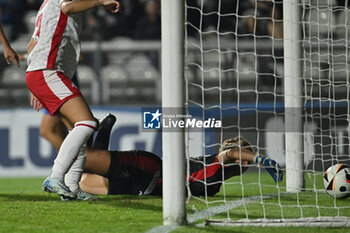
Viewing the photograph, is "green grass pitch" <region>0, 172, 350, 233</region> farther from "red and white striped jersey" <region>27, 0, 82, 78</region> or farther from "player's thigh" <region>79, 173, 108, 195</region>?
"red and white striped jersey" <region>27, 0, 82, 78</region>

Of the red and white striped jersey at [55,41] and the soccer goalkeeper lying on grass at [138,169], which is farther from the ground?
the red and white striped jersey at [55,41]

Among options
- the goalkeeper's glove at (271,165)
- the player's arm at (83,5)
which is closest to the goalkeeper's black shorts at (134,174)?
the goalkeeper's glove at (271,165)

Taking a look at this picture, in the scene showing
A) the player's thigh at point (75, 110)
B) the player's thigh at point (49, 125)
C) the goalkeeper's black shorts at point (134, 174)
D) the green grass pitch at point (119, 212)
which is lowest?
the green grass pitch at point (119, 212)

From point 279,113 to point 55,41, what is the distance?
260 cm

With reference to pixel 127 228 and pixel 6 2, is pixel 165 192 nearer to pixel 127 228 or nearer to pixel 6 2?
pixel 127 228

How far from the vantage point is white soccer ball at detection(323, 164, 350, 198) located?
446 centimetres

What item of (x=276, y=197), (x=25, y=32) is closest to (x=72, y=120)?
(x=276, y=197)

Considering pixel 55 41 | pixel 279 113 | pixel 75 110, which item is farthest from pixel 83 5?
pixel 279 113

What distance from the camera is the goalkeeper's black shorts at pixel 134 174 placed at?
470 centimetres

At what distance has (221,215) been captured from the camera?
3.71m

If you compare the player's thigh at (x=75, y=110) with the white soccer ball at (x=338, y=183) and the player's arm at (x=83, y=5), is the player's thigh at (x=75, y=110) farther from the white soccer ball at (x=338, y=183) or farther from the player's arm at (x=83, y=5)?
the white soccer ball at (x=338, y=183)

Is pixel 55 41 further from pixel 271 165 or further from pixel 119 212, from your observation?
pixel 271 165

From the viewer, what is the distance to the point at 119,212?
3832mm

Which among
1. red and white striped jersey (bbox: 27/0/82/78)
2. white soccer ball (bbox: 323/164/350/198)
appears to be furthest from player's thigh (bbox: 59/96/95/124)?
white soccer ball (bbox: 323/164/350/198)
